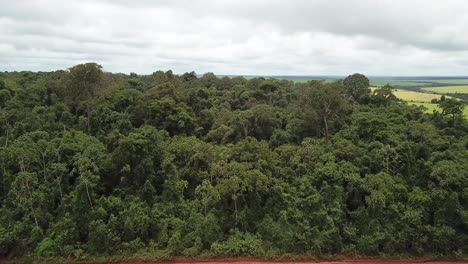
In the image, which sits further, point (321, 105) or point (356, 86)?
point (356, 86)

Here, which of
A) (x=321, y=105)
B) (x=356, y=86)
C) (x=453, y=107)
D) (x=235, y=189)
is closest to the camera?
(x=235, y=189)


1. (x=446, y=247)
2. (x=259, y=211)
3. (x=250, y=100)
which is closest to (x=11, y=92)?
(x=250, y=100)

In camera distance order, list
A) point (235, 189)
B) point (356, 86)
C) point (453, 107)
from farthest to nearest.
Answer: point (356, 86), point (453, 107), point (235, 189)

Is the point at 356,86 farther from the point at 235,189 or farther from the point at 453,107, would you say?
the point at 235,189

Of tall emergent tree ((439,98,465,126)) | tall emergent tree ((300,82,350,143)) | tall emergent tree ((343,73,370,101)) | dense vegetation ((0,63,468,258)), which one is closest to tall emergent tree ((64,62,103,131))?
dense vegetation ((0,63,468,258))

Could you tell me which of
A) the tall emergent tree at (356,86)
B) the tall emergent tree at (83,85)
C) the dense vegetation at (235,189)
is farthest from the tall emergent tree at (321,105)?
the tall emergent tree at (83,85)

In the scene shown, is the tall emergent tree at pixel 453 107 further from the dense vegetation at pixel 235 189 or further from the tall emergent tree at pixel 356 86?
the tall emergent tree at pixel 356 86

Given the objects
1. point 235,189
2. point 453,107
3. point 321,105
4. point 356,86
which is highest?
point 356,86

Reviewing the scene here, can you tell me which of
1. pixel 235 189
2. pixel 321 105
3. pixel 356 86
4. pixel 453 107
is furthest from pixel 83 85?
pixel 453 107

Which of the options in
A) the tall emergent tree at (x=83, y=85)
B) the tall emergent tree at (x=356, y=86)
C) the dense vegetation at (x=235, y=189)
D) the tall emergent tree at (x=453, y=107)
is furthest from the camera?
the tall emergent tree at (x=356, y=86)
